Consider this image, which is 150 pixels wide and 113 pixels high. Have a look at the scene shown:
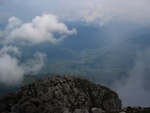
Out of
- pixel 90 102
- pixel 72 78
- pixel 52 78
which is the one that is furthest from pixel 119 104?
pixel 52 78

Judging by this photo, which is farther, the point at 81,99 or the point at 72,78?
the point at 72,78

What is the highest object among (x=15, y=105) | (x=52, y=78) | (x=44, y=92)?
(x=52, y=78)

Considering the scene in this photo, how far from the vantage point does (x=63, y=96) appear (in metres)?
143

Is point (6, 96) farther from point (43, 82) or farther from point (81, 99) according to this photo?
point (81, 99)

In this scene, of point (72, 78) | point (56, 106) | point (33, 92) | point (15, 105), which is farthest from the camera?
Answer: point (72, 78)

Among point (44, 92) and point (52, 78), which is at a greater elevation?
point (52, 78)

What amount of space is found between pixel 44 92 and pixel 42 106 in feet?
47.0

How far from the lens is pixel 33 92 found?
145 meters

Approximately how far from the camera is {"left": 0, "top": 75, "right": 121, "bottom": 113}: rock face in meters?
129

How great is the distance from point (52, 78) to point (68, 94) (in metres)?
12.0

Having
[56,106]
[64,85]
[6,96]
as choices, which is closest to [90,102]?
[64,85]

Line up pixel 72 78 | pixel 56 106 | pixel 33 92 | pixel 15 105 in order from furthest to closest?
1. pixel 72 78
2. pixel 33 92
3. pixel 56 106
4. pixel 15 105

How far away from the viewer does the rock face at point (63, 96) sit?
422 feet

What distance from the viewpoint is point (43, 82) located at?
5846 inches
